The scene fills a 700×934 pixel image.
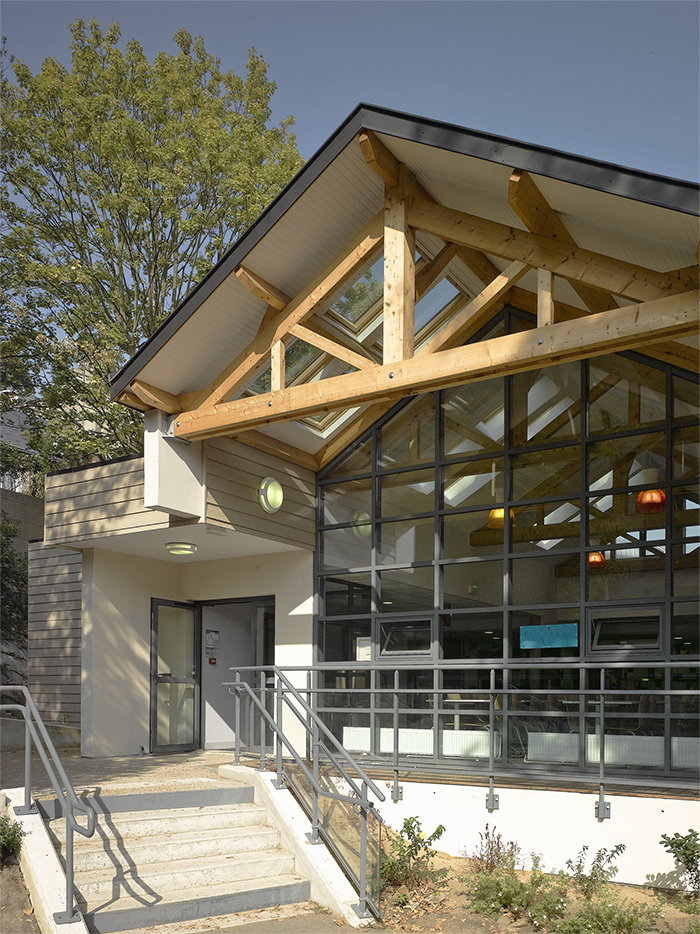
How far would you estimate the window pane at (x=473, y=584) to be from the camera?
927cm

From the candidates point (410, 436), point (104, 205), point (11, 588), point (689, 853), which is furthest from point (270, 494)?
point (11, 588)

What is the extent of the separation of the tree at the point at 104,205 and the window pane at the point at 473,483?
7.74m

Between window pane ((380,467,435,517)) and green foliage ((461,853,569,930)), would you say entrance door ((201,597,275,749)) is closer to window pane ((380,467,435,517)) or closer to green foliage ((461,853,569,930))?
window pane ((380,467,435,517))

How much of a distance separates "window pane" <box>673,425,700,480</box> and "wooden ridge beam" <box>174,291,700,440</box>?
267 centimetres

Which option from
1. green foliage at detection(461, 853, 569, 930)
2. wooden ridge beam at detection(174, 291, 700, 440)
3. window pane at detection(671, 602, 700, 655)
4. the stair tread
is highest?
wooden ridge beam at detection(174, 291, 700, 440)

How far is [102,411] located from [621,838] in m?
12.2

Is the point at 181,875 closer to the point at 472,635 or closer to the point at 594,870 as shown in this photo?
the point at 594,870

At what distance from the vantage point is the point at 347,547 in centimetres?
1060

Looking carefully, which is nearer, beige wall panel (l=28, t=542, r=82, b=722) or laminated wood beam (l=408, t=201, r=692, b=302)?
laminated wood beam (l=408, t=201, r=692, b=302)

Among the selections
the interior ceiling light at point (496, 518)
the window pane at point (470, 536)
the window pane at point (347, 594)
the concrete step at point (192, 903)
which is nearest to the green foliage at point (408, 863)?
the concrete step at point (192, 903)

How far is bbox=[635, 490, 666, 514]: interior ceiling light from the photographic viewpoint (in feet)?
28.0

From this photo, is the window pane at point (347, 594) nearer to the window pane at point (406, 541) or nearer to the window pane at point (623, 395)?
the window pane at point (406, 541)

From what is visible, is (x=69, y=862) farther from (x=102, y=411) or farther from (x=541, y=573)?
(x=102, y=411)

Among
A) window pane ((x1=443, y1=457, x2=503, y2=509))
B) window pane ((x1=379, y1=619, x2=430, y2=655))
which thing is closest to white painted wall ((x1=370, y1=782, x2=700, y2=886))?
window pane ((x1=379, y1=619, x2=430, y2=655))
